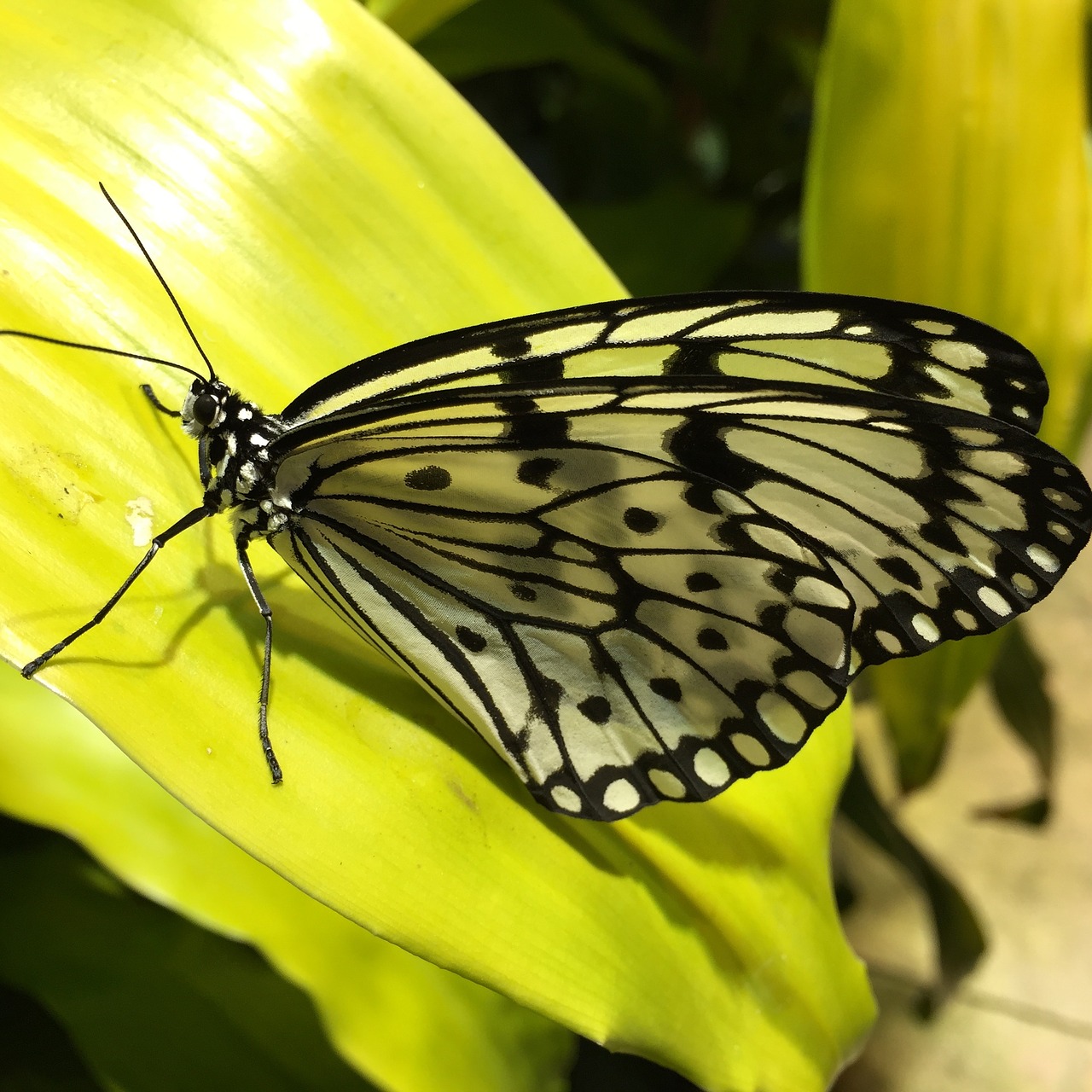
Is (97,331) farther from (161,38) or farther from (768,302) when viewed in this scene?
(768,302)

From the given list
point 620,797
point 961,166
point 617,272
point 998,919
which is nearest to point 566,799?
point 620,797

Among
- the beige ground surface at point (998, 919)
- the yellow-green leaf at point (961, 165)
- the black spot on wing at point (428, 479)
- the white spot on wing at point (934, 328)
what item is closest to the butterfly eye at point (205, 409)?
the black spot on wing at point (428, 479)

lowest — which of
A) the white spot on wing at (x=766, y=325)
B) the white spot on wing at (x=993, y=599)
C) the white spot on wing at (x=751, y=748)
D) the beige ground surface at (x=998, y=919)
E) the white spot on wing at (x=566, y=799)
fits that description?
the beige ground surface at (x=998, y=919)

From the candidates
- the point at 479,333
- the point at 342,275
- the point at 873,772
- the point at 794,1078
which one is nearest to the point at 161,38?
the point at 342,275

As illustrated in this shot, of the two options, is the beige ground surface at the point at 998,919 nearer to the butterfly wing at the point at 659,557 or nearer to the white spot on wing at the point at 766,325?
the butterfly wing at the point at 659,557

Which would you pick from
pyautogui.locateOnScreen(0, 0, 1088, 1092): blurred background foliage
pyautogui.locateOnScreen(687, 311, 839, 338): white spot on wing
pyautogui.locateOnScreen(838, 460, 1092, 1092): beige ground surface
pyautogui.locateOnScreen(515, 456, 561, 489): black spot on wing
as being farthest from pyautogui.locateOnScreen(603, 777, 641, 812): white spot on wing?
pyautogui.locateOnScreen(838, 460, 1092, 1092): beige ground surface
